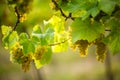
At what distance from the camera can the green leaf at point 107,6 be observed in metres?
0.94

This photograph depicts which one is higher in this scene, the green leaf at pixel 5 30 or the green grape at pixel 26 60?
→ the green leaf at pixel 5 30

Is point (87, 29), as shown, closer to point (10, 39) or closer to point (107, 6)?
point (107, 6)

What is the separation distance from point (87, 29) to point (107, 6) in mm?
111

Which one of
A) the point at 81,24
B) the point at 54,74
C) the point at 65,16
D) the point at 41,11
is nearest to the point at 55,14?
the point at 65,16

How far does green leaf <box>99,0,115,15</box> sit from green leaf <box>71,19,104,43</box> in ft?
0.23

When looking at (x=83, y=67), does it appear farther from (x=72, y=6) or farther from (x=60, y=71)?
(x=72, y=6)

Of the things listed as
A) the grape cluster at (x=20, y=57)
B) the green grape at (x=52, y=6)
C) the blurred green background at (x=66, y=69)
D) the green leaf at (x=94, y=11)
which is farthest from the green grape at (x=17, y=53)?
the blurred green background at (x=66, y=69)

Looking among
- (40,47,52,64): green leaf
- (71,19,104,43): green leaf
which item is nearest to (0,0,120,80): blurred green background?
(40,47,52,64): green leaf

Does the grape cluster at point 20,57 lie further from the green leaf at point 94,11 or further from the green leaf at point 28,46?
the green leaf at point 94,11

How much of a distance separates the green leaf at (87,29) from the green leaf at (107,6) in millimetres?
72

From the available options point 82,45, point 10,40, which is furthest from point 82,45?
point 10,40

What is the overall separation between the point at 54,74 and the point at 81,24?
530 centimetres

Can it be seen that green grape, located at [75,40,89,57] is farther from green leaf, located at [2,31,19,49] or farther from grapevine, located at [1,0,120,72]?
green leaf, located at [2,31,19,49]

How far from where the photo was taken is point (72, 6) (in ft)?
3.32
